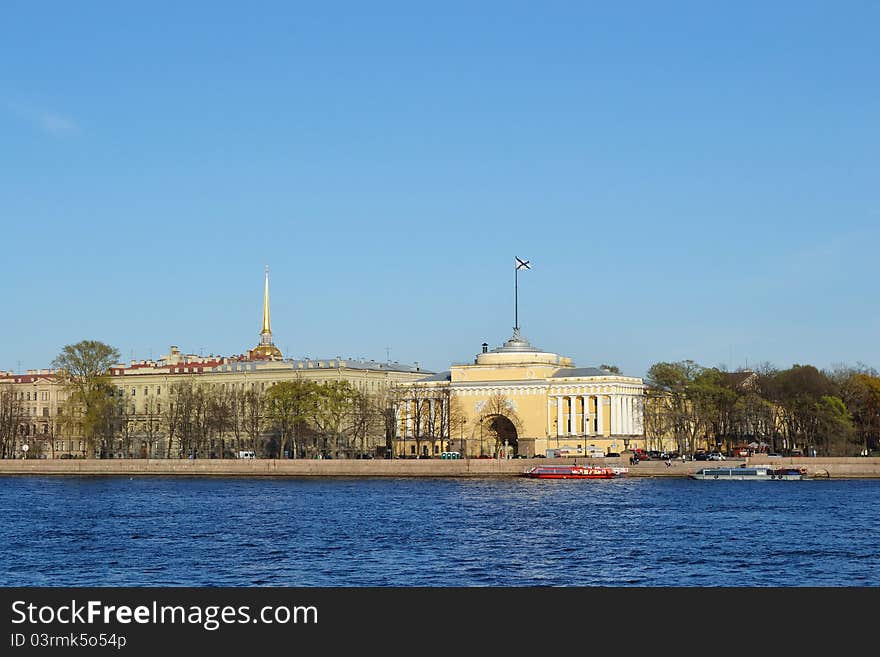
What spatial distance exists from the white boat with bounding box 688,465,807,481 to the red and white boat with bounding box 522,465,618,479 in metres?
4.88

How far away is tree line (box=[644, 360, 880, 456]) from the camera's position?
79000 millimetres

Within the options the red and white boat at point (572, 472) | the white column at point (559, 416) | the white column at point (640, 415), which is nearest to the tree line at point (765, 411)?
the white column at point (640, 415)

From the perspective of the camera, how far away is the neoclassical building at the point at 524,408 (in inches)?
3509

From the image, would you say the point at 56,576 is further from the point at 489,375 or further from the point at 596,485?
the point at 489,375

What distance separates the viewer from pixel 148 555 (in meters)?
32.5

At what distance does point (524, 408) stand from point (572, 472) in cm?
2008

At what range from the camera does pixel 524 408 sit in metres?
91.2

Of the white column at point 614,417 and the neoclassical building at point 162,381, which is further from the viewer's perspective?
the neoclassical building at point 162,381

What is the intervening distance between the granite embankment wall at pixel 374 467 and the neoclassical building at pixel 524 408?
11.6m

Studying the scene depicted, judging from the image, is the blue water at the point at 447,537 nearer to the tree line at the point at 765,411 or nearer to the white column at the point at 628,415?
the tree line at the point at 765,411

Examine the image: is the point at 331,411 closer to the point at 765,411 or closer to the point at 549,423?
the point at 549,423

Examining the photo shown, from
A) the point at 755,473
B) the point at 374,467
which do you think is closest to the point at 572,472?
the point at 755,473
